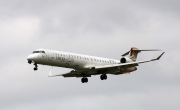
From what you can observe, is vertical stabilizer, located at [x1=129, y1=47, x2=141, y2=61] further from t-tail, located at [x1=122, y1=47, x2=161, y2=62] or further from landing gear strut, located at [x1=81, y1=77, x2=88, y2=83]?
landing gear strut, located at [x1=81, y1=77, x2=88, y2=83]

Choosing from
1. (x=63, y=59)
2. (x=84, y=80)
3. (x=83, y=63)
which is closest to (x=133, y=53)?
(x=84, y=80)

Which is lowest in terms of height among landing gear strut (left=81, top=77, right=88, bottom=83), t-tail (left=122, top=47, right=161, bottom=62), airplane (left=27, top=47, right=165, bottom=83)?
landing gear strut (left=81, top=77, right=88, bottom=83)

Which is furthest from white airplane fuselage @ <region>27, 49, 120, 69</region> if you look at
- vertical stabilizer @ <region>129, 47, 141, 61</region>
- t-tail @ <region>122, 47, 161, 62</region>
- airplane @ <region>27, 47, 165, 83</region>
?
vertical stabilizer @ <region>129, 47, 141, 61</region>

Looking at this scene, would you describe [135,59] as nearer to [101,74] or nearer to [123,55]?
[123,55]

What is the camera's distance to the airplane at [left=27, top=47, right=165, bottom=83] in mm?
86875

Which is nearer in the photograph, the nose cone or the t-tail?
the nose cone

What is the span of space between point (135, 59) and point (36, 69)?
1742 cm

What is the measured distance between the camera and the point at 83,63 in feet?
296

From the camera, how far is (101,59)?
93625 millimetres

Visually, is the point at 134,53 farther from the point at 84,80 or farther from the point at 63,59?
the point at 63,59

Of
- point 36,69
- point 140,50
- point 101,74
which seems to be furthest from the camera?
point 140,50

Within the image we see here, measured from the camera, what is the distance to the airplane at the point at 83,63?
8688 cm

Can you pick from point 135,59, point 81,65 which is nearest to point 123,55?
point 135,59

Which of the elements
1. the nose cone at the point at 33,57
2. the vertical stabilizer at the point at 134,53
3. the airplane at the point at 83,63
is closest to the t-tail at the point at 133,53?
the vertical stabilizer at the point at 134,53
